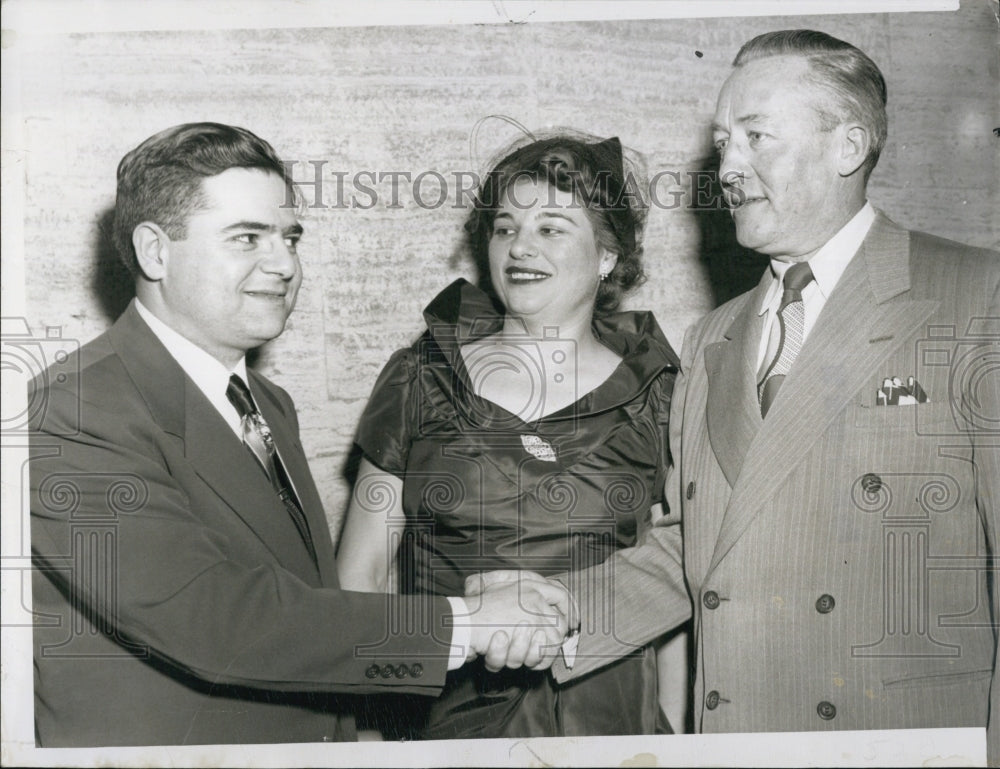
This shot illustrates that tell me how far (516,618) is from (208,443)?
2.44 feet

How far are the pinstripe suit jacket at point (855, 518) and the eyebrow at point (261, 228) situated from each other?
95 cm

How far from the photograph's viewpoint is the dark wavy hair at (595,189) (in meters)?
2.31

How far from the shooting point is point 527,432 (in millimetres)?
2260

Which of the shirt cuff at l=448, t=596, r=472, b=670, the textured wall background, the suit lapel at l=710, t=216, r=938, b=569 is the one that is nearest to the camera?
the suit lapel at l=710, t=216, r=938, b=569

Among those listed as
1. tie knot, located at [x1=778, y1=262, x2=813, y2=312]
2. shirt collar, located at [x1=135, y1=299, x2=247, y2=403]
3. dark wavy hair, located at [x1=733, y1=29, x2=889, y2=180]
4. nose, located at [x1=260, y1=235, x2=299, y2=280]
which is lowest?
shirt collar, located at [x1=135, y1=299, x2=247, y2=403]

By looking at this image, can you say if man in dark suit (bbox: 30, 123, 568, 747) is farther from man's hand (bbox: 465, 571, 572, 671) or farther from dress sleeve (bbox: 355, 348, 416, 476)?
dress sleeve (bbox: 355, 348, 416, 476)

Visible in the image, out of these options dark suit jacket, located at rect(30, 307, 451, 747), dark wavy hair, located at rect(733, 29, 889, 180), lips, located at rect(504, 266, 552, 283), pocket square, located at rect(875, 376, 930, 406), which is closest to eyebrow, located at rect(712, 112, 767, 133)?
dark wavy hair, located at rect(733, 29, 889, 180)

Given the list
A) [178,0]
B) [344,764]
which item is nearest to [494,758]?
[344,764]

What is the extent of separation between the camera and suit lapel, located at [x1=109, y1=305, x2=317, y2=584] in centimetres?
215

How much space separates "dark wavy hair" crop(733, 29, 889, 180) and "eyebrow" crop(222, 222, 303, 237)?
3.43 ft

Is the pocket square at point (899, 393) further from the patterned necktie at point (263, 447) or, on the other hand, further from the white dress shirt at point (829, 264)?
the patterned necktie at point (263, 447)

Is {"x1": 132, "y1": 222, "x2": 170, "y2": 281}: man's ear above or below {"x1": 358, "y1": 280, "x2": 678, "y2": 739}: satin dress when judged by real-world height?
above

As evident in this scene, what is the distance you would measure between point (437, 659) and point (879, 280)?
1212 millimetres

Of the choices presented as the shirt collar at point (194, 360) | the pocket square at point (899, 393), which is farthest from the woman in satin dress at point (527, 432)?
the pocket square at point (899, 393)
